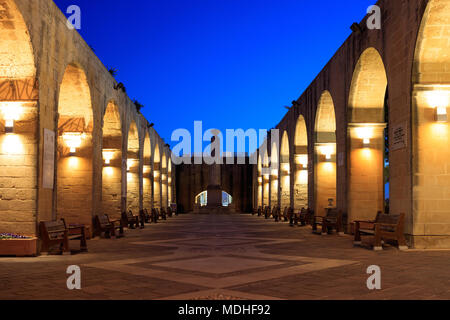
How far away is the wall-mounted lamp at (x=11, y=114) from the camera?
9.71 m

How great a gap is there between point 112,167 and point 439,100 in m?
12.8

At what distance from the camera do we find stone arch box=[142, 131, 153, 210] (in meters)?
27.8

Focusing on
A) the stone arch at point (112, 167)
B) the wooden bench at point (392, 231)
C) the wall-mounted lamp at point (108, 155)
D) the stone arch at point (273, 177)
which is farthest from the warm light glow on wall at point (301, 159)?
the wooden bench at point (392, 231)

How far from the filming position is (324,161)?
19.7 meters

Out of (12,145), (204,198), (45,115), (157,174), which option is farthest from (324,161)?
(204,198)

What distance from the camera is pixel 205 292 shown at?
568cm

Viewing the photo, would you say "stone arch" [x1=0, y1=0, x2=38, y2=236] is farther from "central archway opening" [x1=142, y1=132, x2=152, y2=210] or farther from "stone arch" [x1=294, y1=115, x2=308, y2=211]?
"central archway opening" [x1=142, y1=132, x2=152, y2=210]

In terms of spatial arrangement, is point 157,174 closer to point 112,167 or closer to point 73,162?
point 112,167

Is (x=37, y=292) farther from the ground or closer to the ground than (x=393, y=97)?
closer to the ground

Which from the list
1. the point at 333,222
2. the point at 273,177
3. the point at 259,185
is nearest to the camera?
the point at 333,222
